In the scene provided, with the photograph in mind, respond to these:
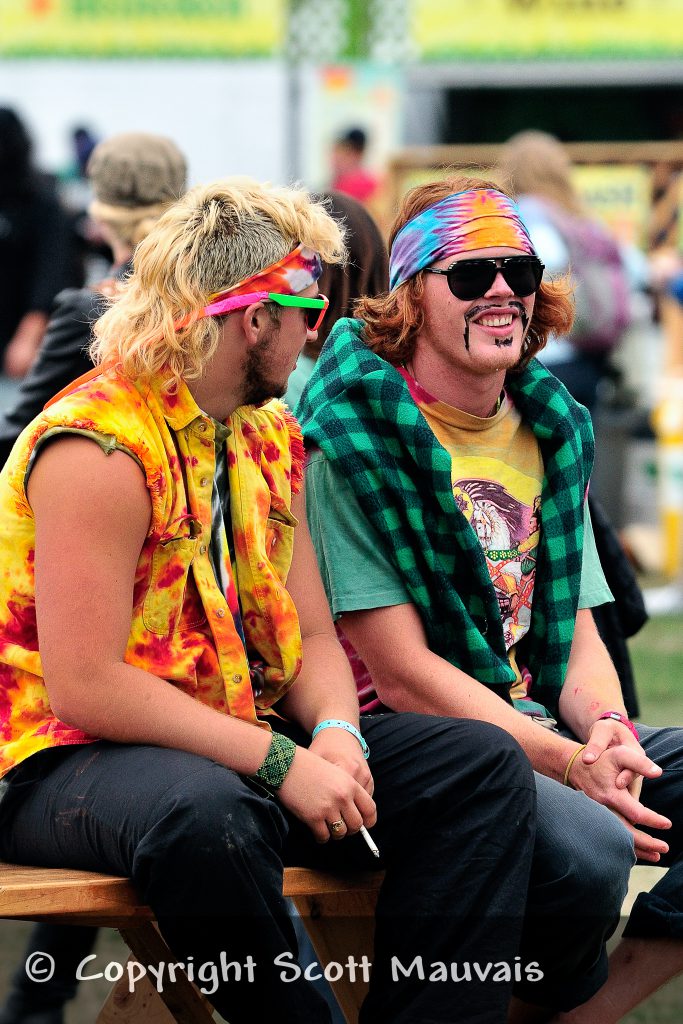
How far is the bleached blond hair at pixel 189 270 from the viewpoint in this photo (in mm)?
2367

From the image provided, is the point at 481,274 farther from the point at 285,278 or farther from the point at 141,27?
the point at 141,27

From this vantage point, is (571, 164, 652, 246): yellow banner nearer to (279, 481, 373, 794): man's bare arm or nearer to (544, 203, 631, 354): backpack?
(544, 203, 631, 354): backpack

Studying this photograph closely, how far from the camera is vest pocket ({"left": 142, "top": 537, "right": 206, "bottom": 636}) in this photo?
7.68 feet

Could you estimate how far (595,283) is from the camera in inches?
263

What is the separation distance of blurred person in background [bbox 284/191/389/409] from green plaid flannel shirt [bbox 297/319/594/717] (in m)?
0.47

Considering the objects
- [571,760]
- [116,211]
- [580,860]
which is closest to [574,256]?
[116,211]

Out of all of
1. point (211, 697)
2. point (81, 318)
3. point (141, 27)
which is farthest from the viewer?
point (141, 27)

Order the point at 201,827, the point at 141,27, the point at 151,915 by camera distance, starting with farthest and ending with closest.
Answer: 1. the point at 141,27
2. the point at 151,915
3. the point at 201,827

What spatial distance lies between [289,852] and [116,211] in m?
2.04

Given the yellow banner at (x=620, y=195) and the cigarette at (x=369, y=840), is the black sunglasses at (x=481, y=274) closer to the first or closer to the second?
the cigarette at (x=369, y=840)

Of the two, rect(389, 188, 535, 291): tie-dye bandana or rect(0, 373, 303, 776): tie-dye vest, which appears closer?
rect(0, 373, 303, 776): tie-dye vest

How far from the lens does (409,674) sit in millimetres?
2695

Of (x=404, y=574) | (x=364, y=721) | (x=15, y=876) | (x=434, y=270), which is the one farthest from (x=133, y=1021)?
(x=434, y=270)

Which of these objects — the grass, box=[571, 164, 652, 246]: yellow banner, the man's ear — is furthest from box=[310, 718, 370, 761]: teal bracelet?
box=[571, 164, 652, 246]: yellow banner
